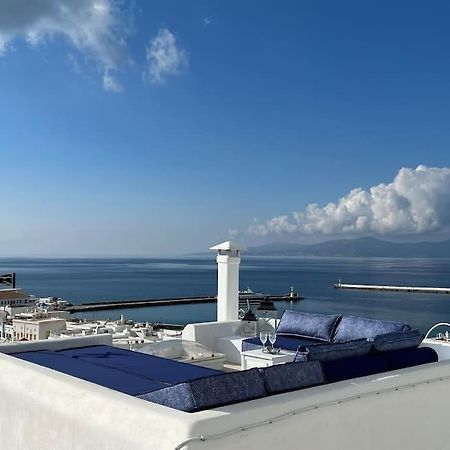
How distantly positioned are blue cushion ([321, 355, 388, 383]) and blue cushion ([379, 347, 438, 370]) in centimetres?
7

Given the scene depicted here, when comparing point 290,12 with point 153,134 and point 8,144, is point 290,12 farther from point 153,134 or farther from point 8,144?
point 153,134

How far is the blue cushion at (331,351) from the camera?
2.77m

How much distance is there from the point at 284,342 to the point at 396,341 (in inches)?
62.6

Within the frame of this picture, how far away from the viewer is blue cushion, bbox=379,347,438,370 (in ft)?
9.98

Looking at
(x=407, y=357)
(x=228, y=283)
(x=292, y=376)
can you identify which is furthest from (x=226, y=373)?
(x=228, y=283)

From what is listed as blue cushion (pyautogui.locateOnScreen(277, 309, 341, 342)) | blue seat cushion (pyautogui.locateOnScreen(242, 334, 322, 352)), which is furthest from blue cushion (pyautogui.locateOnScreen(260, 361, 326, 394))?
blue cushion (pyautogui.locateOnScreen(277, 309, 341, 342))

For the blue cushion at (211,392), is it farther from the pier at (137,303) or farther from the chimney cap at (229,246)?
the pier at (137,303)

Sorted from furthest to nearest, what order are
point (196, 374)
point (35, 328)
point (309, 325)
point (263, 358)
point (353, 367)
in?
point (35, 328) < point (309, 325) < point (263, 358) < point (196, 374) < point (353, 367)

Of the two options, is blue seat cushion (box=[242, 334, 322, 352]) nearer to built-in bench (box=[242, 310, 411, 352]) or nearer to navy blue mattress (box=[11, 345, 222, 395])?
built-in bench (box=[242, 310, 411, 352])

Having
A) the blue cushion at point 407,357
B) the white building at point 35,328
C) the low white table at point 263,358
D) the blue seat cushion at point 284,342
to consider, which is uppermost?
the blue cushion at point 407,357

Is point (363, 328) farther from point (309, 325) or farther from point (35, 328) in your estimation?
point (35, 328)

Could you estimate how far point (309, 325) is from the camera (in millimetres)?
4863

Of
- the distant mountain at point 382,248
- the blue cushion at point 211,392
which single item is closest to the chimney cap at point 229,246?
the blue cushion at point 211,392

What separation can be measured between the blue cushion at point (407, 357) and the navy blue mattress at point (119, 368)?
0.98m
